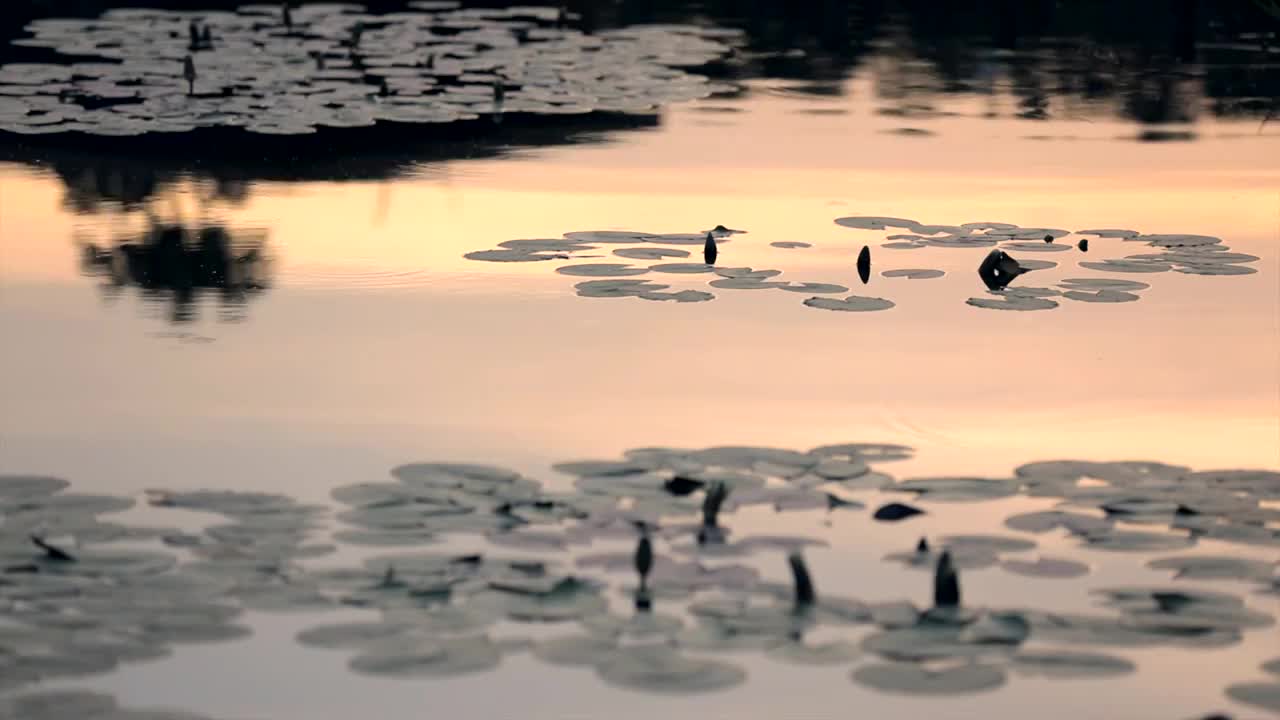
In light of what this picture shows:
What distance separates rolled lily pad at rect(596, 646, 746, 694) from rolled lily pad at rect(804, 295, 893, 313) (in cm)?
356

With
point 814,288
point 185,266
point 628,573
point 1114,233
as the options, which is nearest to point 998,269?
point 814,288

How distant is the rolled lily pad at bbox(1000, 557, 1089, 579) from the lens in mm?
4480

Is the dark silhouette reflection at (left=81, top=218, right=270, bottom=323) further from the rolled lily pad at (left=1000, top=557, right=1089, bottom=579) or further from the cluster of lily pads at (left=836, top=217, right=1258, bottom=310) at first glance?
the rolled lily pad at (left=1000, top=557, right=1089, bottom=579)

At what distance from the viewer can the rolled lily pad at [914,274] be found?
8070 millimetres

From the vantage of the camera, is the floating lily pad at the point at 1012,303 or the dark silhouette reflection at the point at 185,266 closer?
the floating lily pad at the point at 1012,303

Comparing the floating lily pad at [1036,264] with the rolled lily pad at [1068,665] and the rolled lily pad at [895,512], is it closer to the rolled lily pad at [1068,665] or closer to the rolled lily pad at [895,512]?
the rolled lily pad at [895,512]

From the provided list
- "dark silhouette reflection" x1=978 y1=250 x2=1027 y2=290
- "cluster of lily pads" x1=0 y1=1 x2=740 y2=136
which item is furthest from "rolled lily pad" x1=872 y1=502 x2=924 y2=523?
"cluster of lily pads" x1=0 y1=1 x2=740 y2=136

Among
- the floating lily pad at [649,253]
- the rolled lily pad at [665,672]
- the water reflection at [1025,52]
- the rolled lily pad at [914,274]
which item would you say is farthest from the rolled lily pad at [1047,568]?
the water reflection at [1025,52]

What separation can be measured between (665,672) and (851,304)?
12.3 ft

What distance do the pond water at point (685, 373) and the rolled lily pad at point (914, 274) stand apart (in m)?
0.06

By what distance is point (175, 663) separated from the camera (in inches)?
158

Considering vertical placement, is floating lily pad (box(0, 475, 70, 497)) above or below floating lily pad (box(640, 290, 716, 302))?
below

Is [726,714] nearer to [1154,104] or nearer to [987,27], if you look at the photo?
[1154,104]

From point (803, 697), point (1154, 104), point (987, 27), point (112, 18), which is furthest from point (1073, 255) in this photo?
point (112, 18)
